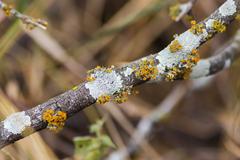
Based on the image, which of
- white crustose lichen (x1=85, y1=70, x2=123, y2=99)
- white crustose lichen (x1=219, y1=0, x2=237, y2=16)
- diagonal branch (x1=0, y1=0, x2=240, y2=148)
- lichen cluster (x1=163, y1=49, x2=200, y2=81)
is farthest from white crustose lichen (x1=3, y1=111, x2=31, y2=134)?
white crustose lichen (x1=219, y1=0, x2=237, y2=16)

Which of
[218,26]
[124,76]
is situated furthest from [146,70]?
[218,26]

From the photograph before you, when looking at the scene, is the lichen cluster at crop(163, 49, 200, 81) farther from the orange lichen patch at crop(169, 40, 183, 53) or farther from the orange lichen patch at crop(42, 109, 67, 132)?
the orange lichen patch at crop(42, 109, 67, 132)

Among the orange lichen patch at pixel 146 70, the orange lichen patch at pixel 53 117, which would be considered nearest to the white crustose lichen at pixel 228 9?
the orange lichen patch at pixel 146 70

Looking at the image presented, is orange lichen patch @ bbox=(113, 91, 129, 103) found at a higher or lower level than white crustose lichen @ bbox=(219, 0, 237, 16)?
lower

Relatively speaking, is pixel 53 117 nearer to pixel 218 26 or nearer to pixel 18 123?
pixel 18 123

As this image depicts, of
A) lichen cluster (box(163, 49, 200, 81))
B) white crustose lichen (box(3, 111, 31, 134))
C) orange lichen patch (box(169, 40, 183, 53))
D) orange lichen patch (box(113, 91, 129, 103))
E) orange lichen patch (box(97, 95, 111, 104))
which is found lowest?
lichen cluster (box(163, 49, 200, 81))

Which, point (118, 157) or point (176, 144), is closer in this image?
point (118, 157)

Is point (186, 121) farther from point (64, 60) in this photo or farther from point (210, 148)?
point (64, 60)

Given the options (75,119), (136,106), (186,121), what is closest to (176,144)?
(186,121)
